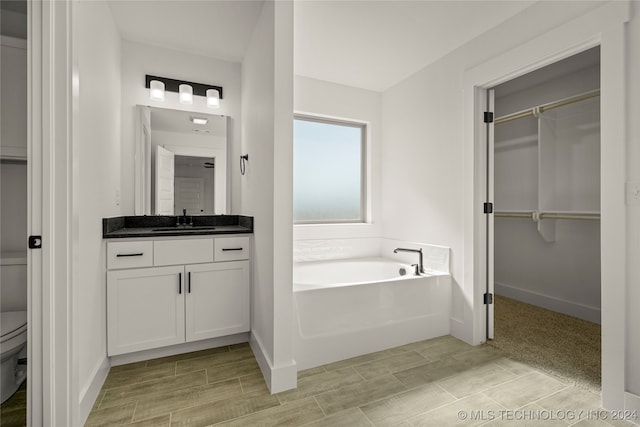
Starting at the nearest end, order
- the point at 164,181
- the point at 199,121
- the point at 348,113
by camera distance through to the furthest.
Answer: the point at 164,181
the point at 199,121
the point at 348,113

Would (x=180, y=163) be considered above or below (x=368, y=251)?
above

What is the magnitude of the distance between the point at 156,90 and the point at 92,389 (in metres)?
2.21

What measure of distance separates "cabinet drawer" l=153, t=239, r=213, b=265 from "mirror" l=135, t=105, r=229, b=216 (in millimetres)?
610

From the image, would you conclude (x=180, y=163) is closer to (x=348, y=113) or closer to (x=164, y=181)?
(x=164, y=181)

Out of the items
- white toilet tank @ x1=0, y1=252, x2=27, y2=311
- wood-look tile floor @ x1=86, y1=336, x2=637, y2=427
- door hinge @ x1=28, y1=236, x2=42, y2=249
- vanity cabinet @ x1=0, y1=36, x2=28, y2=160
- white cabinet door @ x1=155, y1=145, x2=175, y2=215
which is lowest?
wood-look tile floor @ x1=86, y1=336, x2=637, y2=427

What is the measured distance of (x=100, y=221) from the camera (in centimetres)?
193

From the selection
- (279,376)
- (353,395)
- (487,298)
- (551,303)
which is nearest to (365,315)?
(353,395)

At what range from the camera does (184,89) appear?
2688 mm

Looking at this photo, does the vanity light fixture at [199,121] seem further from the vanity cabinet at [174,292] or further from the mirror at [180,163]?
the vanity cabinet at [174,292]

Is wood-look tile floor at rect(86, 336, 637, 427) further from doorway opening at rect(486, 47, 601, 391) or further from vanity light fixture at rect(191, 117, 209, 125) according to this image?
vanity light fixture at rect(191, 117, 209, 125)

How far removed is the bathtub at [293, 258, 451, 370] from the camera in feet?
6.86

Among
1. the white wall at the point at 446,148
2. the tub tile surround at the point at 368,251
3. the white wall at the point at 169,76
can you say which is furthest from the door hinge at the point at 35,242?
the white wall at the point at 446,148

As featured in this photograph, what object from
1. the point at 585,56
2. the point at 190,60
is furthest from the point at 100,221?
the point at 585,56

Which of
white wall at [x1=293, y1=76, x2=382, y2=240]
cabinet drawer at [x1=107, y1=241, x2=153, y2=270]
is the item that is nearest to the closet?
white wall at [x1=293, y1=76, x2=382, y2=240]
